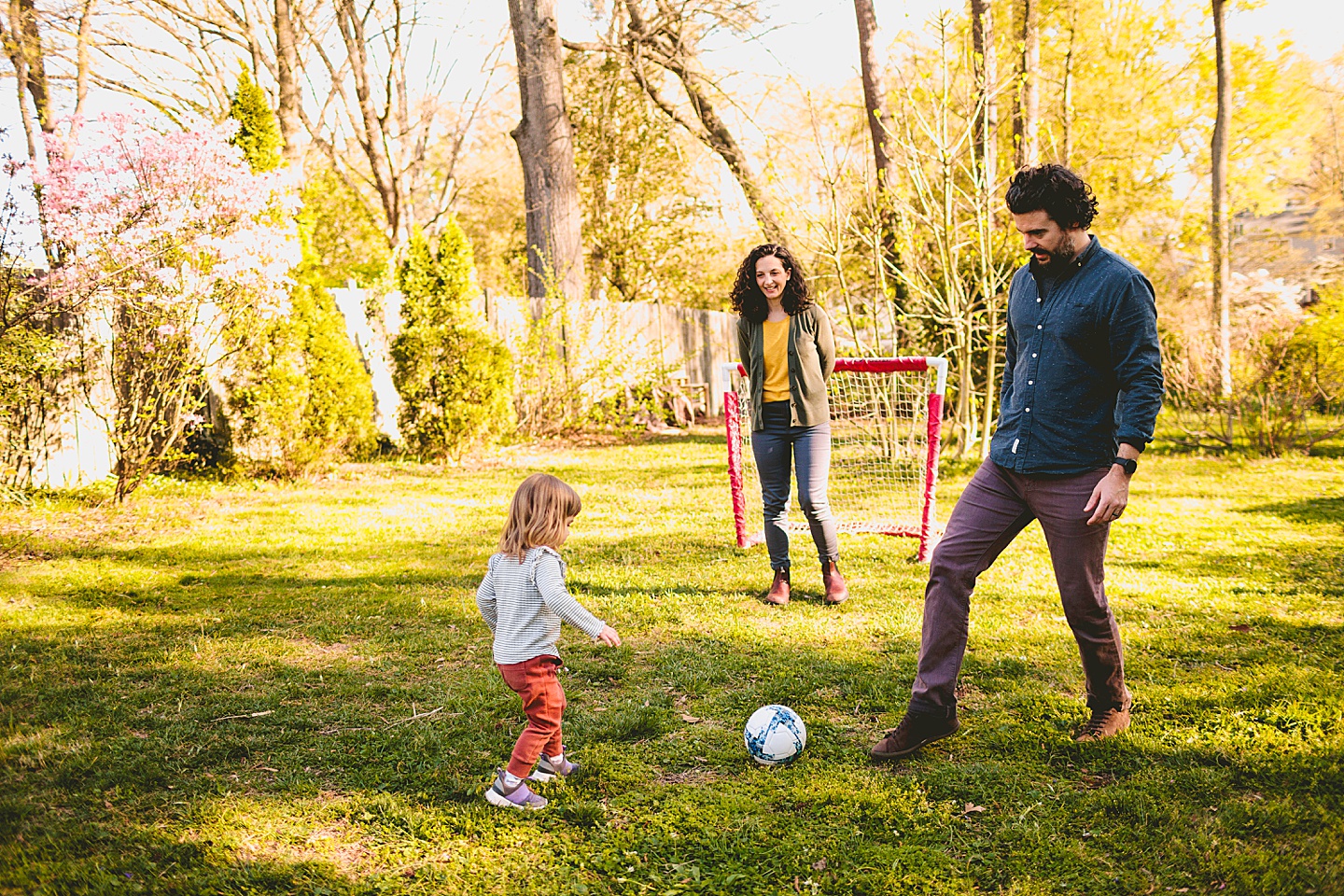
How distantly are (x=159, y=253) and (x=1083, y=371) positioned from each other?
262 inches

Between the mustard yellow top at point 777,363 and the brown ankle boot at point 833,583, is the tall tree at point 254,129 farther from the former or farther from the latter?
the brown ankle boot at point 833,583

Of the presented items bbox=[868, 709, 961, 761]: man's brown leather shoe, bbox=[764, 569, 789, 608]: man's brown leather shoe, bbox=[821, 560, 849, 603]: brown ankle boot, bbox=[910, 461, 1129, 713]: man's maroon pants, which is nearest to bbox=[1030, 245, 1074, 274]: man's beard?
bbox=[910, 461, 1129, 713]: man's maroon pants

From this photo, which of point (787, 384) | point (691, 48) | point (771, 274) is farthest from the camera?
point (691, 48)

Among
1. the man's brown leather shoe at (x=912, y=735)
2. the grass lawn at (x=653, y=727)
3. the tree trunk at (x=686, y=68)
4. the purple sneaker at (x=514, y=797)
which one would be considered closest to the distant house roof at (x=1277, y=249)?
the tree trunk at (x=686, y=68)

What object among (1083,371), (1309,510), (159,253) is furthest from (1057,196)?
(159,253)

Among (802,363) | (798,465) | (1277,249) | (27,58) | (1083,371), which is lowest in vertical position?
(798,465)

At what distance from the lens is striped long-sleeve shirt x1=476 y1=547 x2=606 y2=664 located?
9.96 feet

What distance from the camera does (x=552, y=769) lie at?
319cm

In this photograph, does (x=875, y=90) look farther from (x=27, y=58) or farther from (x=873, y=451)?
(x=27, y=58)

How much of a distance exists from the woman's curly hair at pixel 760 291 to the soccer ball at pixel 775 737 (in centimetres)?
247

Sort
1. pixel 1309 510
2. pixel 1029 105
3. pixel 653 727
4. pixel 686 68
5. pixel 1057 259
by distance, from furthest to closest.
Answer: pixel 686 68, pixel 1029 105, pixel 1309 510, pixel 653 727, pixel 1057 259

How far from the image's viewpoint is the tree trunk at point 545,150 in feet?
45.3

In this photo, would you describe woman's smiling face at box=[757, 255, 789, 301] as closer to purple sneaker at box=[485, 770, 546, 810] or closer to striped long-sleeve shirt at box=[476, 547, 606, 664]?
striped long-sleeve shirt at box=[476, 547, 606, 664]

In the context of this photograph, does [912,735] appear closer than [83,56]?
Yes
